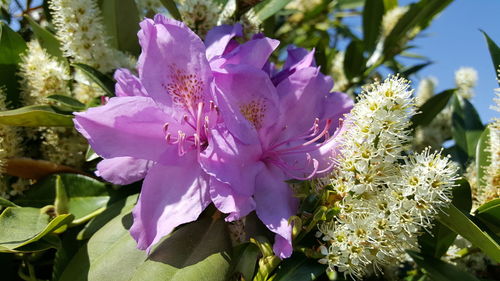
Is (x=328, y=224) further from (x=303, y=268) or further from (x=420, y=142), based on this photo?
(x=420, y=142)

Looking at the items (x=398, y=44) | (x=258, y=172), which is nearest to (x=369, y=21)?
(x=398, y=44)

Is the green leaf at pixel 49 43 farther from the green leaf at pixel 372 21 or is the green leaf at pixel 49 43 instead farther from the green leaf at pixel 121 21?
the green leaf at pixel 372 21

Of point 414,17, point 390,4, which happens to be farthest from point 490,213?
point 390,4

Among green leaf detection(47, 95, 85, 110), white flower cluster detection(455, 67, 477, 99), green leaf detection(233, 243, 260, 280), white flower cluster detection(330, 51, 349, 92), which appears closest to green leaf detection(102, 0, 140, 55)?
green leaf detection(47, 95, 85, 110)

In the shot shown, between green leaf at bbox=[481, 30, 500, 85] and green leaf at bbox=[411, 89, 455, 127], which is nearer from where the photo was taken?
green leaf at bbox=[481, 30, 500, 85]

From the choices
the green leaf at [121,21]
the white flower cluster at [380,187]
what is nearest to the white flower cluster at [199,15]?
the green leaf at [121,21]

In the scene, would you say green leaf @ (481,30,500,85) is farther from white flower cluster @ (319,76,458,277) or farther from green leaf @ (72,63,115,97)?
green leaf @ (72,63,115,97)
